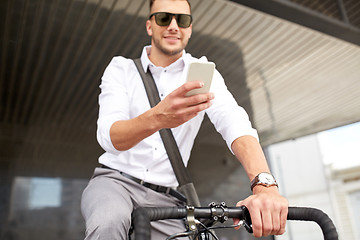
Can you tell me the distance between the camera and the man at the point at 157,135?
1124mm

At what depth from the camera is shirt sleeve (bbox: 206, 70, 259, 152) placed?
61.7 inches

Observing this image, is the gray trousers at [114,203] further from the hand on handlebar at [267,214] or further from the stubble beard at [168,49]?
the stubble beard at [168,49]

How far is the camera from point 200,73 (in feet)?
3.44

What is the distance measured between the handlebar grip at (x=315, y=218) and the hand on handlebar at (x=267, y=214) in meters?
0.04

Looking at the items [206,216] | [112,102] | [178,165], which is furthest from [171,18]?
[206,216]

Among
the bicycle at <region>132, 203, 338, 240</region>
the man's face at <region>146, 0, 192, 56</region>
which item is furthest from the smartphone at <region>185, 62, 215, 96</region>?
the man's face at <region>146, 0, 192, 56</region>

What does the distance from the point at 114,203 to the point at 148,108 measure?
602 millimetres

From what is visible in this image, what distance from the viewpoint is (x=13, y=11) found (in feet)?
18.5

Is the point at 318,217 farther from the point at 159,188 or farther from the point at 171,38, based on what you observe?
the point at 171,38

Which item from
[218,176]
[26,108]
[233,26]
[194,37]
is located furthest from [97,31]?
[218,176]

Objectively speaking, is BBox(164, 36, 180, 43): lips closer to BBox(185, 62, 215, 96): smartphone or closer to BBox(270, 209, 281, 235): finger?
BBox(185, 62, 215, 96): smartphone

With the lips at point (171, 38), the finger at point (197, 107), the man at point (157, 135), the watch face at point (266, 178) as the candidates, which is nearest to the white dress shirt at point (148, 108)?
the man at point (157, 135)

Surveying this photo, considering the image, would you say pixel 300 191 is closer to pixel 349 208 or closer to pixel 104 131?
pixel 349 208

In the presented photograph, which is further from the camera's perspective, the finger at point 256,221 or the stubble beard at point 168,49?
the stubble beard at point 168,49
